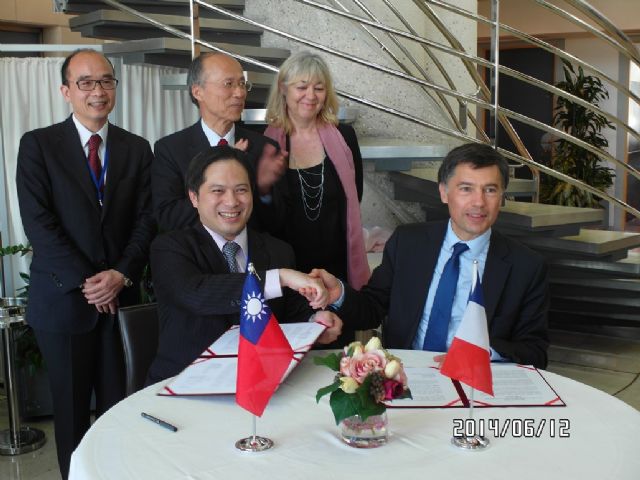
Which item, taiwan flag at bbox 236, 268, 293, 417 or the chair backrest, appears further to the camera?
the chair backrest

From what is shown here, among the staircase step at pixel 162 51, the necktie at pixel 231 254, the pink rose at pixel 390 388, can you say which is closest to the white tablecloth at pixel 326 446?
the pink rose at pixel 390 388

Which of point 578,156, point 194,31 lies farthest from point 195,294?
point 578,156

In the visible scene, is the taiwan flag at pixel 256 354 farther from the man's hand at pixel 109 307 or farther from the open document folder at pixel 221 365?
the man's hand at pixel 109 307

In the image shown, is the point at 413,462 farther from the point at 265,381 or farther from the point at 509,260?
the point at 509,260

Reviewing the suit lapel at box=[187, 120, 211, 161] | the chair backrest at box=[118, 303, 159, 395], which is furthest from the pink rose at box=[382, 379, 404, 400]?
the suit lapel at box=[187, 120, 211, 161]

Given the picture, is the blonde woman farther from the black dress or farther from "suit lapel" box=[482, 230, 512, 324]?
"suit lapel" box=[482, 230, 512, 324]

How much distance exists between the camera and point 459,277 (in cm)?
254

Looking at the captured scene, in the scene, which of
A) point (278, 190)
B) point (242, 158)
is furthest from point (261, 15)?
point (242, 158)

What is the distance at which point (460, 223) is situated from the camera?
257 cm

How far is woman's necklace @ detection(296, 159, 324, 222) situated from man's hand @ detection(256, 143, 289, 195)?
108 millimetres

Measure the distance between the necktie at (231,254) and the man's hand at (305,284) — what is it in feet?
0.62

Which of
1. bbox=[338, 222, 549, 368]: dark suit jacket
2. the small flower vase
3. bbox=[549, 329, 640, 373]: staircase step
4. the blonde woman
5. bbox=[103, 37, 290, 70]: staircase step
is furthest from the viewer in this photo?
bbox=[549, 329, 640, 373]: staircase step

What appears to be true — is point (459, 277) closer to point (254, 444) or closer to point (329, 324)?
point (329, 324)

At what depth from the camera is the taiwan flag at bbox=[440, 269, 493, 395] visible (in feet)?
5.87
